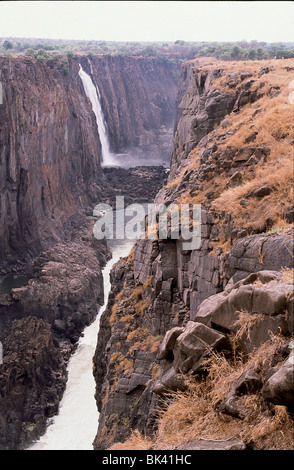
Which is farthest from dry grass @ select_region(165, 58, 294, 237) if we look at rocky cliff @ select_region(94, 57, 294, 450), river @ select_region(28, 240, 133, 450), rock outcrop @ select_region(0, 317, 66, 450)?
rock outcrop @ select_region(0, 317, 66, 450)

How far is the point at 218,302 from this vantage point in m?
12.2

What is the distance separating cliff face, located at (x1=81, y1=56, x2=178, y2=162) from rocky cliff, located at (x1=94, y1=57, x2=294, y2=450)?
2543 inches

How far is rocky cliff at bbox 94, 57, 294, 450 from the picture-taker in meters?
10.5

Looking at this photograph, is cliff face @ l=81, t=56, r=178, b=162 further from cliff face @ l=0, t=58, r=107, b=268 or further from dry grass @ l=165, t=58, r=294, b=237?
dry grass @ l=165, t=58, r=294, b=237

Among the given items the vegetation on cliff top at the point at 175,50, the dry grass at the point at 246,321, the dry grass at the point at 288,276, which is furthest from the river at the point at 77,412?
the vegetation on cliff top at the point at 175,50

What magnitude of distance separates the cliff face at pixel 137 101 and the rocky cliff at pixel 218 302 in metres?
64.6

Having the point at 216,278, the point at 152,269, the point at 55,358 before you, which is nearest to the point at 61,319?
the point at 55,358

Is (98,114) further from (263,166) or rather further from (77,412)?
(263,166)

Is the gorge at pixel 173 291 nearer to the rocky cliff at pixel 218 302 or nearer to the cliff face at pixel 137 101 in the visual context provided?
the rocky cliff at pixel 218 302

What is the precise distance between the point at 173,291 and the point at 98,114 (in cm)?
6898

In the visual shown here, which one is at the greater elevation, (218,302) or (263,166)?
(263,166)

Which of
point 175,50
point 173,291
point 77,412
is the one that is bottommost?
point 77,412

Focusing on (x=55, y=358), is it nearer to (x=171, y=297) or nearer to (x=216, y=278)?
(x=171, y=297)

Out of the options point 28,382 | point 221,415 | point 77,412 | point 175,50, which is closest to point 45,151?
point 28,382
